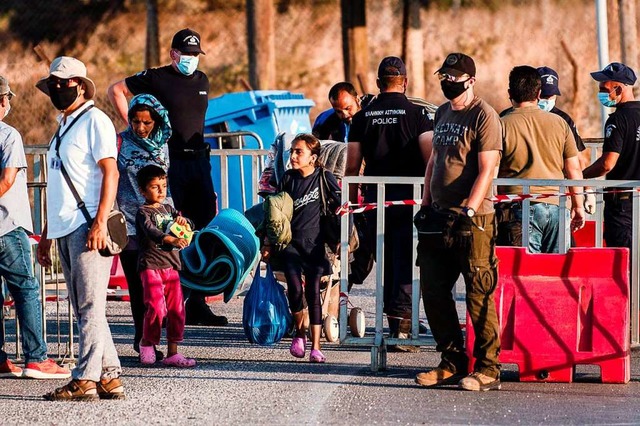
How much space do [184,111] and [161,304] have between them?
1977 mm

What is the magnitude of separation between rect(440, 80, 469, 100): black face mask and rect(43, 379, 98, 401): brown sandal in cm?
260

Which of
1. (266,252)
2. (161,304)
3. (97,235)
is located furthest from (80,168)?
(266,252)

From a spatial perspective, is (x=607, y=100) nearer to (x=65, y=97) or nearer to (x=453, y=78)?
(x=453, y=78)

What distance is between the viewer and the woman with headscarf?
991 cm

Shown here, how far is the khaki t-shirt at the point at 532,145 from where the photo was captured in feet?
31.3

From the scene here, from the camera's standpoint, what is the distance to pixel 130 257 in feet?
32.5

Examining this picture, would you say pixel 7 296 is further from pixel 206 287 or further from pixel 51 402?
pixel 51 402

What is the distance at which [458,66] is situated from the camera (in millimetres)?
8555

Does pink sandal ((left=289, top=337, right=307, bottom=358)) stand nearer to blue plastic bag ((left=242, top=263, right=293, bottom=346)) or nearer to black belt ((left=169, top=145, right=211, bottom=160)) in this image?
blue plastic bag ((left=242, top=263, right=293, bottom=346))

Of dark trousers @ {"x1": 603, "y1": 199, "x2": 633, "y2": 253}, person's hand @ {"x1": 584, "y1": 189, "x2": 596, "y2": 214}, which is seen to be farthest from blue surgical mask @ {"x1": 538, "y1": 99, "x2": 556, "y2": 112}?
person's hand @ {"x1": 584, "y1": 189, "x2": 596, "y2": 214}

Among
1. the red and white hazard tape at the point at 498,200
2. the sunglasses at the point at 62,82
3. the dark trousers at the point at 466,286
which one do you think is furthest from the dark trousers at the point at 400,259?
the sunglasses at the point at 62,82

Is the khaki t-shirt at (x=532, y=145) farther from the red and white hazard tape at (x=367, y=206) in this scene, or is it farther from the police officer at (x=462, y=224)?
the police officer at (x=462, y=224)

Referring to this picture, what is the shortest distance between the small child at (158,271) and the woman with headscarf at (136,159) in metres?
0.29

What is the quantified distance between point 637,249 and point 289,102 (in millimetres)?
8690
